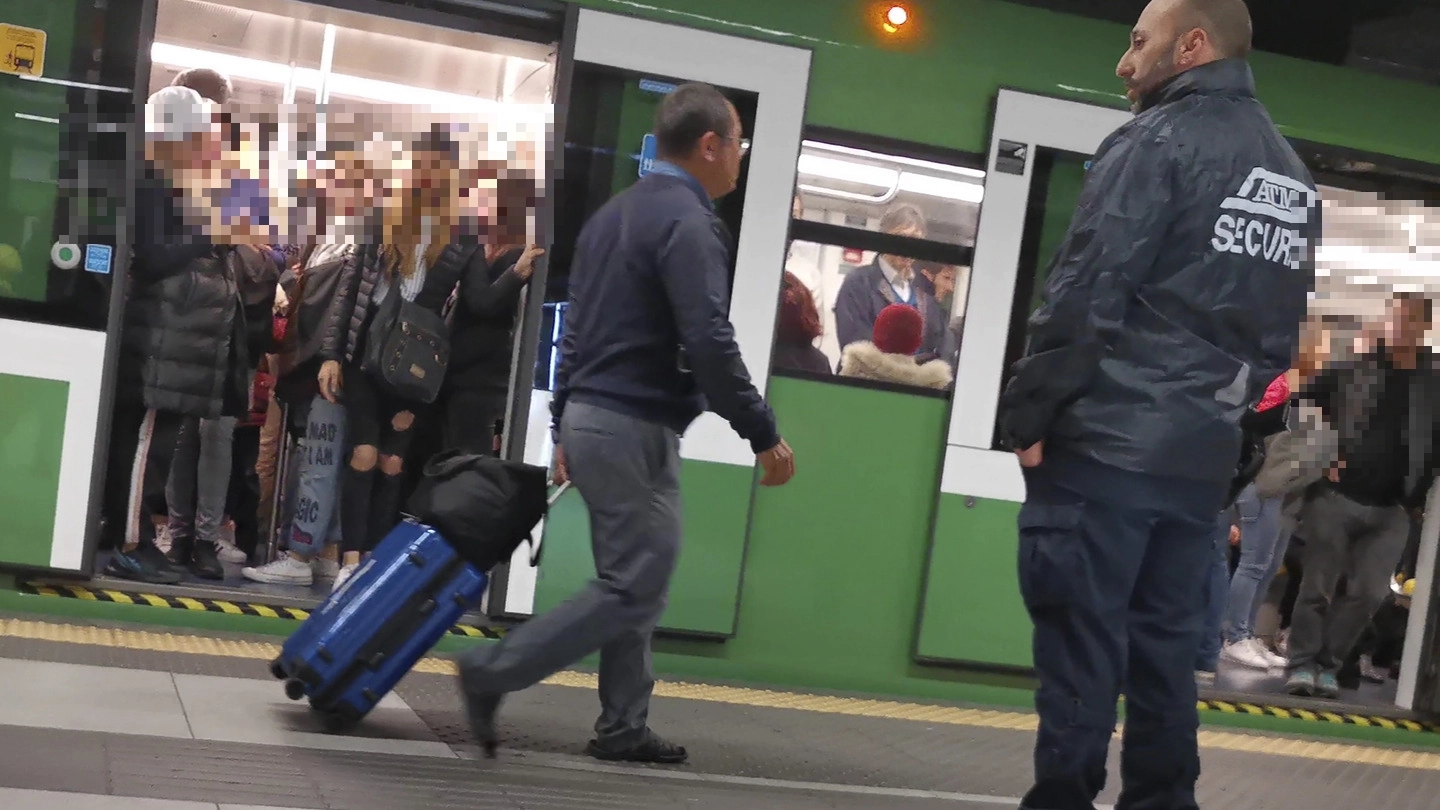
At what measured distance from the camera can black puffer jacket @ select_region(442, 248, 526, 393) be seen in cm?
644

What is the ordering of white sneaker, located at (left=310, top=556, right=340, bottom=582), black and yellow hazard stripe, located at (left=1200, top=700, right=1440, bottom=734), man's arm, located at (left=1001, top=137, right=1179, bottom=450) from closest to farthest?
man's arm, located at (left=1001, top=137, right=1179, bottom=450), black and yellow hazard stripe, located at (left=1200, top=700, right=1440, bottom=734), white sneaker, located at (left=310, top=556, right=340, bottom=582)

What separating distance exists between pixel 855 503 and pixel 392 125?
2.51 m

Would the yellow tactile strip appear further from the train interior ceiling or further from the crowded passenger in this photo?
the crowded passenger

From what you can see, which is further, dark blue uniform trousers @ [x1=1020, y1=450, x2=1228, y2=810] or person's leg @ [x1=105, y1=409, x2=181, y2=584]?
person's leg @ [x1=105, y1=409, x2=181, y2=584]

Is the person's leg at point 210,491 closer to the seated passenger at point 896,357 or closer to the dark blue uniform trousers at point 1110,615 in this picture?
the seated passenger at point 896,357

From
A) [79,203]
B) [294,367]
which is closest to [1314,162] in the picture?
[294,367]

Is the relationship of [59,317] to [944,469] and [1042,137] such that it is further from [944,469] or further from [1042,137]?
[1042,137]

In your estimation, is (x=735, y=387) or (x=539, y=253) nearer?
(x=735, y=387)

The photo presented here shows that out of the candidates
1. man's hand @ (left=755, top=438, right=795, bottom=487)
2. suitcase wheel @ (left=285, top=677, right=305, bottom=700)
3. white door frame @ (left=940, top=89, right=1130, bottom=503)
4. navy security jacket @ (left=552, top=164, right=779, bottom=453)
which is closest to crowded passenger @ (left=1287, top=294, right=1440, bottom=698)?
white door frame @ (left=940, top=89, right=1130, bottom=503)

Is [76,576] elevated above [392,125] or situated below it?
below

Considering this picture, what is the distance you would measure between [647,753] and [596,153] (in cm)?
255

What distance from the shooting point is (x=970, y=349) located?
655 centimetres

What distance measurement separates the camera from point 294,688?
4480 millimetres

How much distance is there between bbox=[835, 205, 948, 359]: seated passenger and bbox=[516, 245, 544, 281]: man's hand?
123 centimetres
